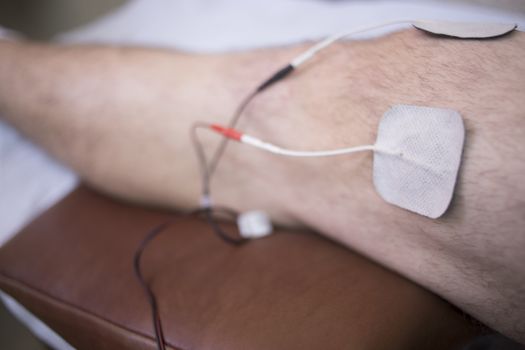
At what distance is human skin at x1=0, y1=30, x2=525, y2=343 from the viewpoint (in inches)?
18.7

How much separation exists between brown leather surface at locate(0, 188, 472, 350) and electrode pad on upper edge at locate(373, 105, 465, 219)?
15 cm

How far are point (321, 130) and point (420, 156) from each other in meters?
0.17

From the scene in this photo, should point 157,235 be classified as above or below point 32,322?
above

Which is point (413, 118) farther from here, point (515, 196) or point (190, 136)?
point (190, 136)

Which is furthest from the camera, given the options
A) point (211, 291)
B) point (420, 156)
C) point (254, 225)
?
point (254, 225)

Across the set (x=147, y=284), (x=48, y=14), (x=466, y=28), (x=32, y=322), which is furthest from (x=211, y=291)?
(x=48, y=14)

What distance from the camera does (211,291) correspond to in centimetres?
60

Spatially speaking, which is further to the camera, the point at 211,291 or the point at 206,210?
the point at 206,210

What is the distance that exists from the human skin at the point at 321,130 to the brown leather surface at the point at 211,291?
46mm

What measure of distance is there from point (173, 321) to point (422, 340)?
33 cm

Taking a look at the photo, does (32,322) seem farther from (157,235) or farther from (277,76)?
(277,76)

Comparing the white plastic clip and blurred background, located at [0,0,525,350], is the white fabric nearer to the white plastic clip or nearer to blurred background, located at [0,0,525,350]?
the white plastic clip

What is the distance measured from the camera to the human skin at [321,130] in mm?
474

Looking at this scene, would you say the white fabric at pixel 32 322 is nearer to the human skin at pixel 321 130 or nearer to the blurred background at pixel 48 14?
the human skin at pixel 321 130
